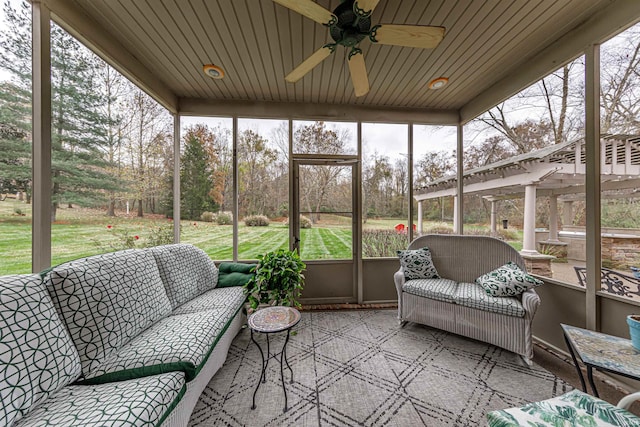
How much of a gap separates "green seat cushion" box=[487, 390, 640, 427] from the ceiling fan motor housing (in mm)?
2228

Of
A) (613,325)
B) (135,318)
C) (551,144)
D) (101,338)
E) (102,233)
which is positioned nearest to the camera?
(101,338)

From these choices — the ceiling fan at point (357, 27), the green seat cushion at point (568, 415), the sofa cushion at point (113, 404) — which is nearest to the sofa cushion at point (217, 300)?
the sofa cushion at point (113, 404)

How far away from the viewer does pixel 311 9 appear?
1345 millimetres

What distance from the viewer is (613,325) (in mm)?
1769

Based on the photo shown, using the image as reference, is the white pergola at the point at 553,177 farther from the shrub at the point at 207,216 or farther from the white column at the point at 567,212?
the shrub at the point at 207,216

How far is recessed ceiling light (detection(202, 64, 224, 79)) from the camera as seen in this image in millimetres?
2404

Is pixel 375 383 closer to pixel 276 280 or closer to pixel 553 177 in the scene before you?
pixel 276 280

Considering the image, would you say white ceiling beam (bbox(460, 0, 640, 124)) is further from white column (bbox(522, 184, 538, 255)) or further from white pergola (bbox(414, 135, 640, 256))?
white column (bbox(522, 184, 538, 255))

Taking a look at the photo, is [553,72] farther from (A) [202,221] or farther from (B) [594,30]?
(A) [202,221]

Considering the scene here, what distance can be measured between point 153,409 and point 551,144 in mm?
3704

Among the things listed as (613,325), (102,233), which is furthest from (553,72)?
(102,233)

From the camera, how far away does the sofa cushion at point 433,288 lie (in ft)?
7.60

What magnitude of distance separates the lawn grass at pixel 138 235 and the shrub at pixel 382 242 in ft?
0.35

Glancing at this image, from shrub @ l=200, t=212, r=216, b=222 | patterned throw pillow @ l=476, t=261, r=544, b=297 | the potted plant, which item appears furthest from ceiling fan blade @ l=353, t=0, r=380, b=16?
shrub @ l=200, t=212, r=216, b=222
